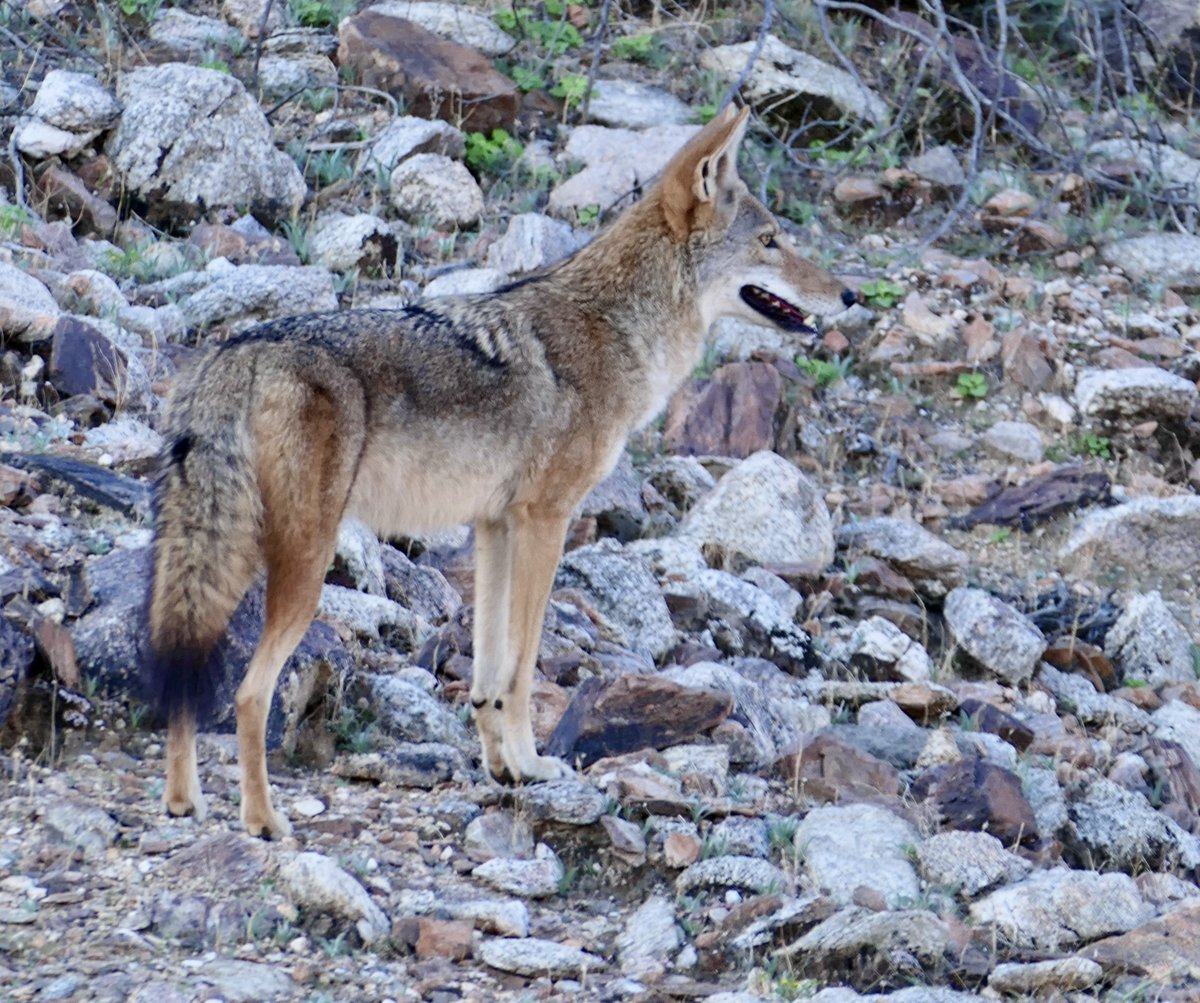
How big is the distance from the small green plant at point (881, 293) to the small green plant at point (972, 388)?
0.82m

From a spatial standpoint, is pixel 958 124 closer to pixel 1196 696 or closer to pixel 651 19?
pixel 651 19

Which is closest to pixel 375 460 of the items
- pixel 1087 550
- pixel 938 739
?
pixel 938 739

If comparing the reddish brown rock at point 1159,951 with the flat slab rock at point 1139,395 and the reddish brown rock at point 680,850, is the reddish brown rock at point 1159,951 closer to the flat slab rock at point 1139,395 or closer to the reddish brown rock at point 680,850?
the reddish brown rock at point 680,850

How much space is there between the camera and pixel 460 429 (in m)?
5.76

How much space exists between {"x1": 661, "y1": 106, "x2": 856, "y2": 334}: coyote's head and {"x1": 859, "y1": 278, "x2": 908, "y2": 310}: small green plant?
452cm

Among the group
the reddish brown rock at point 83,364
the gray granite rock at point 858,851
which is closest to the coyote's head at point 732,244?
the gray granite rock at point 858,851

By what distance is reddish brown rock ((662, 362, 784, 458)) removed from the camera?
991 centimetres

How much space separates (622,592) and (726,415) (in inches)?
96.4

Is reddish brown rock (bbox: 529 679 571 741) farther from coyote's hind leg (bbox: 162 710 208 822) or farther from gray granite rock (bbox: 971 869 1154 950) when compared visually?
gray granite rock (bbox: 971 869 1154 950)

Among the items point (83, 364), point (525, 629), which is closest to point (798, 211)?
point (83, 364)

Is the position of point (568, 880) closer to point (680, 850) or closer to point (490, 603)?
point (680, 850)

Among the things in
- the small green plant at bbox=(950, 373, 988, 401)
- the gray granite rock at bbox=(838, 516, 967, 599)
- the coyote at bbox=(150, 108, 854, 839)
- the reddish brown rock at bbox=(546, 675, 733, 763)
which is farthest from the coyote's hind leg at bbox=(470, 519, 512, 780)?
the small green plant at bbox=(950, 373, 988, 401)

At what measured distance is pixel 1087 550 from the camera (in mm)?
9734

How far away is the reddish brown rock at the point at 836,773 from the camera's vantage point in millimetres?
6070
